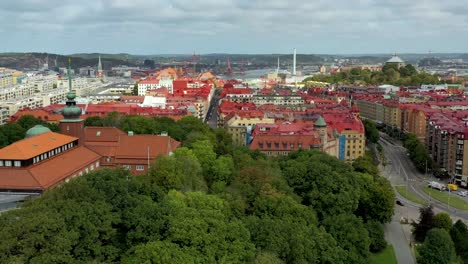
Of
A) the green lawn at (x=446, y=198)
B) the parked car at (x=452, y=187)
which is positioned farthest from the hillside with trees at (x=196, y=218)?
the parked car at (x=452, y=187)

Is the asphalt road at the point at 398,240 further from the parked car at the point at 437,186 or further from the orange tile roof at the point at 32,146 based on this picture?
the orange tile roof at the point at 32,146

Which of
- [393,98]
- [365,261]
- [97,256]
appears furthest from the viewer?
[393,98]

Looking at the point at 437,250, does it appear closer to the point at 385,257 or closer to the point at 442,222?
the point at 385,257

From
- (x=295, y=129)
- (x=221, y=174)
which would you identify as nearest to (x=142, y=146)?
(x=221, y=174)

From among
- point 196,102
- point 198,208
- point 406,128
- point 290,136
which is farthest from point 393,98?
point 198,208

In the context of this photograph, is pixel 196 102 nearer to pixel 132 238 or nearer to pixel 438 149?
pixel 438 149

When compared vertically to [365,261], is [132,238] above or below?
above

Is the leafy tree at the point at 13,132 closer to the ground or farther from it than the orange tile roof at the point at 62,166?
closer to the ground
